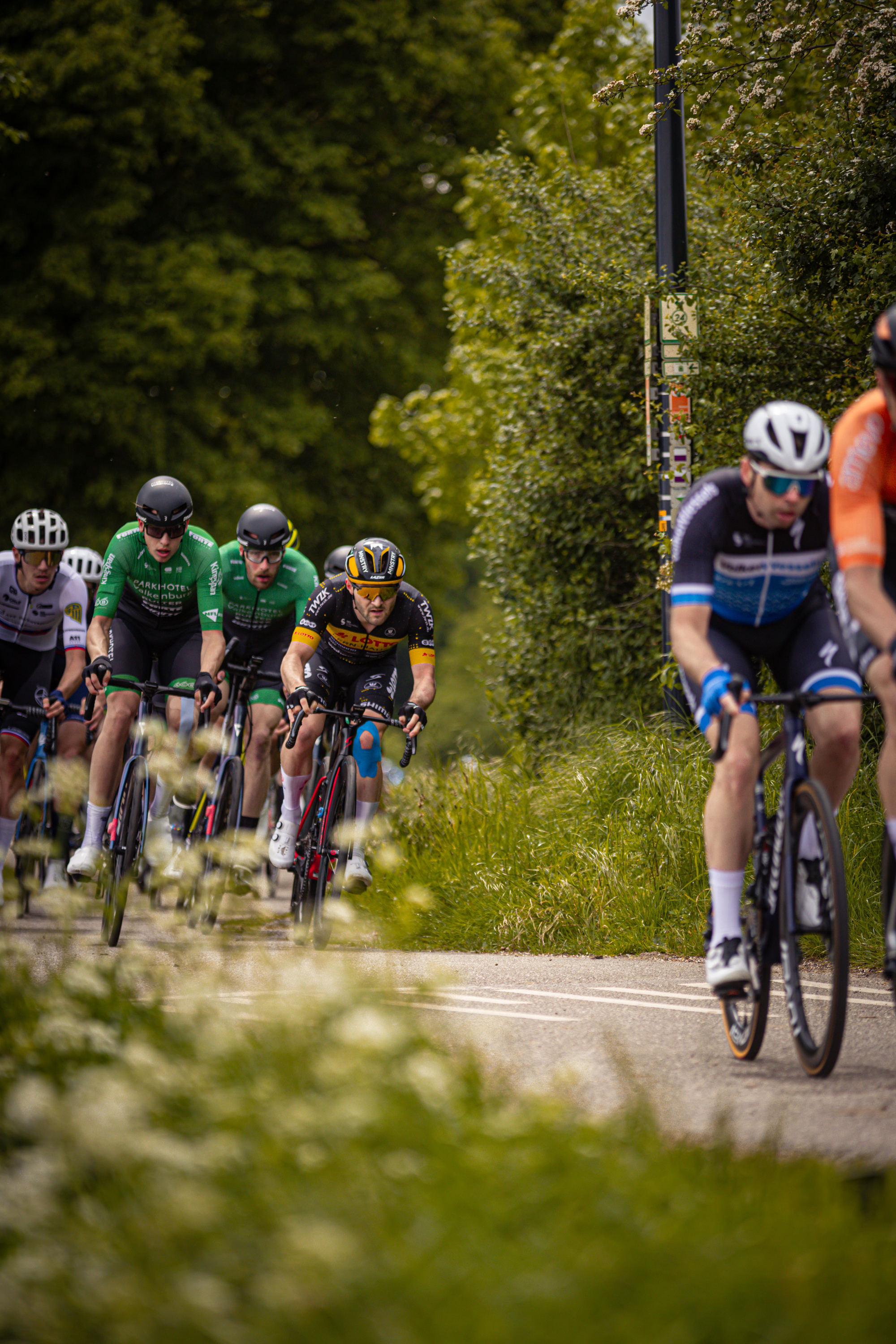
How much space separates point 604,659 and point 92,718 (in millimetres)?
3745

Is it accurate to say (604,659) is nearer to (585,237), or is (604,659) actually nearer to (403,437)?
(585,237)

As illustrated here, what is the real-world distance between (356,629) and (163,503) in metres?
1.33

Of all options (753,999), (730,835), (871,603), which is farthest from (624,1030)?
(871,603)

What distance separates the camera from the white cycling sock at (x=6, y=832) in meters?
9.11

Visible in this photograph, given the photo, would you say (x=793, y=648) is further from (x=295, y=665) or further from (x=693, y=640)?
(x=295, y=665)

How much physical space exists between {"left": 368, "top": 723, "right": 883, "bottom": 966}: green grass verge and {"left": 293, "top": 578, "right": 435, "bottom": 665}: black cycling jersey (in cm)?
112

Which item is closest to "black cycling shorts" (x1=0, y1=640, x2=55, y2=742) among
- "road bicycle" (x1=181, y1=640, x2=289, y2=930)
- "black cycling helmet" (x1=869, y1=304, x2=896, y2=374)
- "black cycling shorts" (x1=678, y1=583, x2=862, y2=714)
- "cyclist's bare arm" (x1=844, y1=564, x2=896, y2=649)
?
"road bicycle" (x1=181, y1=640, x2=289, y2=930)

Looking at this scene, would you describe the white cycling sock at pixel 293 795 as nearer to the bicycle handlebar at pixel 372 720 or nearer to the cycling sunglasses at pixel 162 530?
the bicycle handlebar at pixel 372 720

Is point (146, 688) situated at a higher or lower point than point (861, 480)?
lower

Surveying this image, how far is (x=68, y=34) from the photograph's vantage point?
20359 mm

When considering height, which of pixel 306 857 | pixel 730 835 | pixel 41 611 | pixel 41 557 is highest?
pixel 41 557

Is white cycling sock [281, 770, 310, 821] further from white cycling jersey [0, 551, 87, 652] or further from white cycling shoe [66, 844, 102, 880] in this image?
white cycling jersey [0, 551, 87, 652]

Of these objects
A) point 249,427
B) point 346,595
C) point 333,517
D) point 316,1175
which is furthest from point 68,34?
point 316,1175

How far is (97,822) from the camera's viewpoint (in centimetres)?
850
